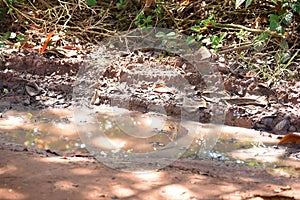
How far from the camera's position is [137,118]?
3.22 metres

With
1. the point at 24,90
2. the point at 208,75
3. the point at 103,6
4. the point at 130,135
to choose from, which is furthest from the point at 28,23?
the point at 130,135

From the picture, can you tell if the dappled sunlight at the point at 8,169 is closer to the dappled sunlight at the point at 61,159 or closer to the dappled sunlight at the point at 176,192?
the dappled sunlight at the point at 61,159

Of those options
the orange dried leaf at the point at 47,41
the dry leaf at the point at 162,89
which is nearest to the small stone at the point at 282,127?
the dry leaf at the point at 162,89

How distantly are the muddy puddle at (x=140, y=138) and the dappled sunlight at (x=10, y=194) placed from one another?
64 centimetres

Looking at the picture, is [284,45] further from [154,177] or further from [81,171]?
[81,171]

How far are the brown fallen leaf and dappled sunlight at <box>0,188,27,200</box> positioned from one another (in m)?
1.61

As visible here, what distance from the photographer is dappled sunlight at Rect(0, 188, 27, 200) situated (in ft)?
5.87

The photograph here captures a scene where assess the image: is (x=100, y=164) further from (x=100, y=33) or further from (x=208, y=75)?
(x=100, y=33)

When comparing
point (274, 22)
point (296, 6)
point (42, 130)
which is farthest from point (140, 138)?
point (296, 6)

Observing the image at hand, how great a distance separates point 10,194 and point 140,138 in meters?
1.13

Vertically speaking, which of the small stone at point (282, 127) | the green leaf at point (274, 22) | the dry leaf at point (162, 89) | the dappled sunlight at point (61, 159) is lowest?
the dappled sunlight at point (61, 159)

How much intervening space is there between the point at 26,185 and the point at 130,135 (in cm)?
107

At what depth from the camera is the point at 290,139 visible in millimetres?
2814

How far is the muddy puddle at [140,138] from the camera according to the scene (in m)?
2.56
